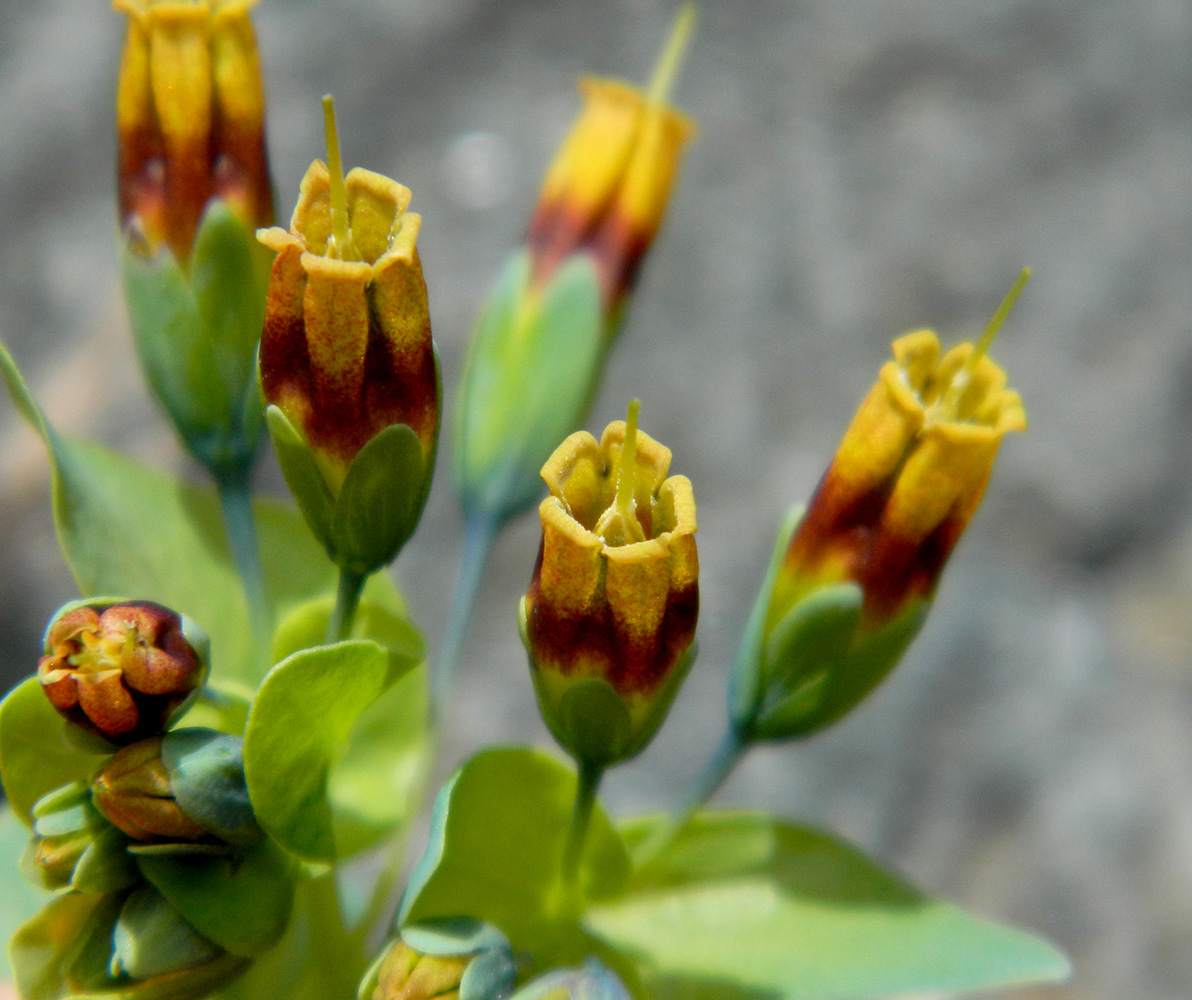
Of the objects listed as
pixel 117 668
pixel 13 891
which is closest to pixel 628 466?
pixel 117 668

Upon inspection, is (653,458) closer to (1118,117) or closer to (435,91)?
(435,91)

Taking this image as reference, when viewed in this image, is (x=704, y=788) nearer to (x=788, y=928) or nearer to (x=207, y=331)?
(x=788, y=928)

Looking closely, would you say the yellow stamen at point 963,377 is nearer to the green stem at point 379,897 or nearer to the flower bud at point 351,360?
the flower bud at point 351,360

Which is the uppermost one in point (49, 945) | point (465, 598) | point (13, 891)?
point (465, 598)

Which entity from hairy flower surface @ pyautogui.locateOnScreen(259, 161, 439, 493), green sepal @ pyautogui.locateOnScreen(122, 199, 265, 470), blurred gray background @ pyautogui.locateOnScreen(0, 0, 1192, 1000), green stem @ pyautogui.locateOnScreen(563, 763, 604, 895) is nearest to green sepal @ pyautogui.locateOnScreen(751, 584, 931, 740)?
green stem @ pyautogui.locateOnScreen(563, 763, 604, 895)

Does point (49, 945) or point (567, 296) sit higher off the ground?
point (567, 296)
